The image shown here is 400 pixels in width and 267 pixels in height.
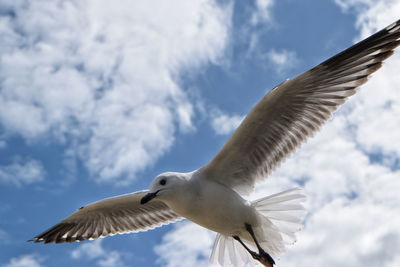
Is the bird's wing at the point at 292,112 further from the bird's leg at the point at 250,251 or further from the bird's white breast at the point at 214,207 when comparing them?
the bird's leg at the point at 250,251

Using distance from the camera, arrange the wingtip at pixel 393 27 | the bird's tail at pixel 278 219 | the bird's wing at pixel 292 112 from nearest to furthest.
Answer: the wingtip at pixel 393 27 < the bird's wing at pixel 292 112 < the bird's tail at pixel 278 219

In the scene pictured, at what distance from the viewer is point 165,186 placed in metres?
4.54

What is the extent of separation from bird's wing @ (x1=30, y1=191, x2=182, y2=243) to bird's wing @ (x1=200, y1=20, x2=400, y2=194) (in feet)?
4.44

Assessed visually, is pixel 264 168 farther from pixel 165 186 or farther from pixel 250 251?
pixel 165 186

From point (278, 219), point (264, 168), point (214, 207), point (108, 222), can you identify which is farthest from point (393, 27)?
point (108, 222)

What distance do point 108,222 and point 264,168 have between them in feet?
7.00

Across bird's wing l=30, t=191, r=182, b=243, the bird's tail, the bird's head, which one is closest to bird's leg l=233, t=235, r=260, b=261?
the bird's tail

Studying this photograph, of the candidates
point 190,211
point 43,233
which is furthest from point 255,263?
point 43,233

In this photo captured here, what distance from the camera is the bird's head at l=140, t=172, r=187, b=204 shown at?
4.51 m

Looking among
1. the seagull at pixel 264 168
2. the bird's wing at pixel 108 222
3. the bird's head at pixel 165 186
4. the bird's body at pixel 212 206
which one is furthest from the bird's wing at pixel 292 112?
the bird's wing at pixel 108 222

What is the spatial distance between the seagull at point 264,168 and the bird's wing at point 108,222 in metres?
0.69

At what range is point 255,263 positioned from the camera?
515 cm

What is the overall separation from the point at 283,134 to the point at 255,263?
136cm

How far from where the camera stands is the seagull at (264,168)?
4570mm
